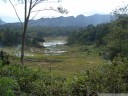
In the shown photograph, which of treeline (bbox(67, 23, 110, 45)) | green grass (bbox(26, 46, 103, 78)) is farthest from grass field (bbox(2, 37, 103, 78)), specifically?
treeline (bbox(67, 23, 110, 45))

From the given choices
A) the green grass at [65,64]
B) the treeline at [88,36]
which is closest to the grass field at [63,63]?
the green grass at [65,64]

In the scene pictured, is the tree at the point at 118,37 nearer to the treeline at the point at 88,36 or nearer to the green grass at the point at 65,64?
the green grass at the point at 65,64

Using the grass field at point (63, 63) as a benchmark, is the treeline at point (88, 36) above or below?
above

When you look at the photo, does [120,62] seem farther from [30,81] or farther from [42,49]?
[42,49]

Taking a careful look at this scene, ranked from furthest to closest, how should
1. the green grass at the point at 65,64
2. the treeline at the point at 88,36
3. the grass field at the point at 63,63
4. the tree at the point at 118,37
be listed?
the treeline at the point at 88,36
the grass field at the point at 63,63
the green grass at the point at 65,64
the tree at the point at 118,37

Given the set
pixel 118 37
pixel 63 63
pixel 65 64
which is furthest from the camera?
pixel 63 63

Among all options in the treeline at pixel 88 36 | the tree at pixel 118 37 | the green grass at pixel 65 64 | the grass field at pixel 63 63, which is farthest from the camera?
the treeline at pixel 88 36

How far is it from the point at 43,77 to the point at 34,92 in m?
1.86

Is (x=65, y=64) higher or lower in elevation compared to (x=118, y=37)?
lower

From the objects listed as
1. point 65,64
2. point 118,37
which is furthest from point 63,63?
point 118,37

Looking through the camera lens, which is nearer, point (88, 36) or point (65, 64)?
point (65, 64)

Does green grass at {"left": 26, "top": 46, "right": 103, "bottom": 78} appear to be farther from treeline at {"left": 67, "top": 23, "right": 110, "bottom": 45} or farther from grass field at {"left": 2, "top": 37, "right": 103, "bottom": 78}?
treeline at {"left": 67, "top": 23, "right": 110, "bottom": 45}

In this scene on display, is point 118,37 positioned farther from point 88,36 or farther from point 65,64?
point 88,36

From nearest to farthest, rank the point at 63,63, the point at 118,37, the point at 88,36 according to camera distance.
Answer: the point at 118,37 < the point at 63,63 < the point at 88,36
